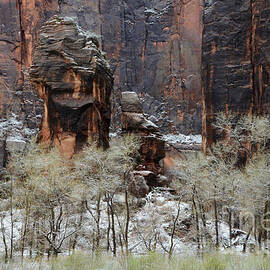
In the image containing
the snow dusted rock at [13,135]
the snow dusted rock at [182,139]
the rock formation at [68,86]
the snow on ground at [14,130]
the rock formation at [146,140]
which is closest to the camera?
the rock formation at [68,86]

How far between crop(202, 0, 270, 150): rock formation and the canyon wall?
2400 cm

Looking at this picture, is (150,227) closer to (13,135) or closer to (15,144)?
(15,144)

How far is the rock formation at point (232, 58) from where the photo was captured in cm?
2759

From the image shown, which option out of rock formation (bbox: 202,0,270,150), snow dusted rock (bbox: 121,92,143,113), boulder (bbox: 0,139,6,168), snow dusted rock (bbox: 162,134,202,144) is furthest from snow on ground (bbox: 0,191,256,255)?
snow dusted rock (bbox: 162,134,202,144)

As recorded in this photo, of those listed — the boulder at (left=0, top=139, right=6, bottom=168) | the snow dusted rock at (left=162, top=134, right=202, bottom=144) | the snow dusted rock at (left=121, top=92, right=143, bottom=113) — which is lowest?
the boulder at (left=0, top=139, right=6, bottom=168)

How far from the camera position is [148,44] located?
59.1m

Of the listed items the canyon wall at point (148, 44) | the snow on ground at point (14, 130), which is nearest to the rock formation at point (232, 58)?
the canyon wall at point (148, 44)

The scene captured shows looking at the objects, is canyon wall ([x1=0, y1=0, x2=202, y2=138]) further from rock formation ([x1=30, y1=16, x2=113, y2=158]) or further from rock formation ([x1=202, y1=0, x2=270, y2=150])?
rock formation ([x1=30, y1=16, x2=113, y2=158])

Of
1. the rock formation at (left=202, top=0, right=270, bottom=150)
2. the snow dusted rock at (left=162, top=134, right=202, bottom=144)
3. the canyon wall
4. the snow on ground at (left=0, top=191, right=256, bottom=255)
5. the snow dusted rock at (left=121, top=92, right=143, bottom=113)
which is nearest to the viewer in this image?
the snow on ground at (left=0, top=191, right=256, bottom=255)

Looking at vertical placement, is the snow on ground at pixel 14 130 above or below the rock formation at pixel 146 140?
above

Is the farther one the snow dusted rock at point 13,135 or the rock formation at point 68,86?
the snow dusted rock at point 13,135

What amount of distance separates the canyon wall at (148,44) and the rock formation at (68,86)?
3032cm

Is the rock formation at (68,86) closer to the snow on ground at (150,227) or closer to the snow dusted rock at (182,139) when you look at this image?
the snow on ground at (150,227)

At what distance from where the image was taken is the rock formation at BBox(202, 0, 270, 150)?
27.6 metres
